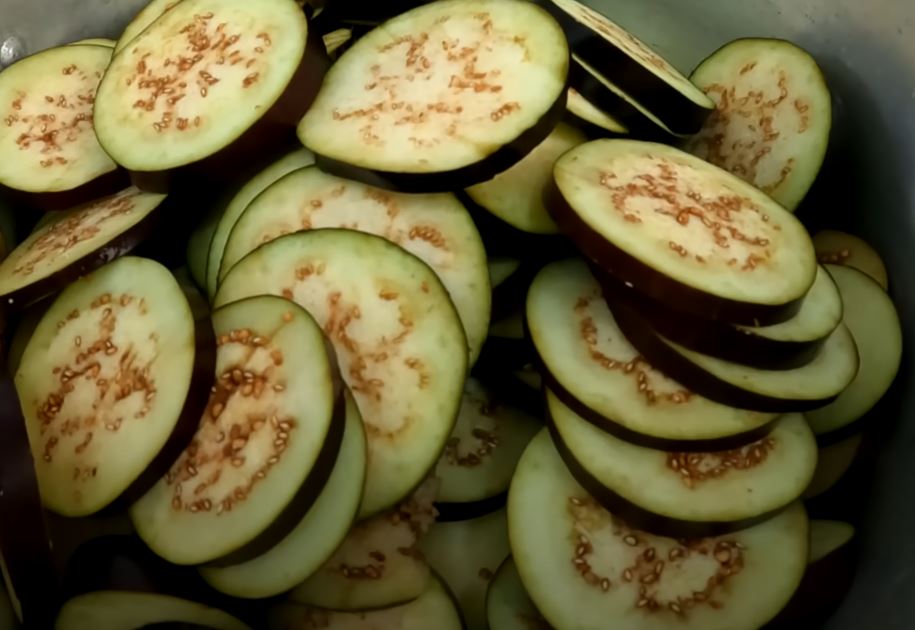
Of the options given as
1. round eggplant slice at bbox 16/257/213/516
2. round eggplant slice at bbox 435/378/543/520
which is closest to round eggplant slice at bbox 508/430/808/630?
round eggplant slice at bbox 435/378/543/520

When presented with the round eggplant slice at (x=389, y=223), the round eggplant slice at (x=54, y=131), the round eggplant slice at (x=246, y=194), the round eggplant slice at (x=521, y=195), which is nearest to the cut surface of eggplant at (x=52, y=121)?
the round eggplant slice at (x=54, y=131)

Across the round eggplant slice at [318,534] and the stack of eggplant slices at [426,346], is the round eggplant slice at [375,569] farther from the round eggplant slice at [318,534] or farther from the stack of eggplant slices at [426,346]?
the round eggplant slice at [318,534]

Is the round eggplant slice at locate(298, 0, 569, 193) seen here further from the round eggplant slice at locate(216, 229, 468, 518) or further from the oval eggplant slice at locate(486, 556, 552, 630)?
the oval eggplant slice at locate(486, 556, 552, 630)

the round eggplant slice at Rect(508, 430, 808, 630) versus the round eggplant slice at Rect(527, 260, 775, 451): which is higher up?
the round eggplant slice at Rect(527, 260, 775, 451)

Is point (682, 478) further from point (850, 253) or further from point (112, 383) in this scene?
point (112, 383)

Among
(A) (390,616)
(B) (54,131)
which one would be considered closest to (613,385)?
(A) (390,616)
